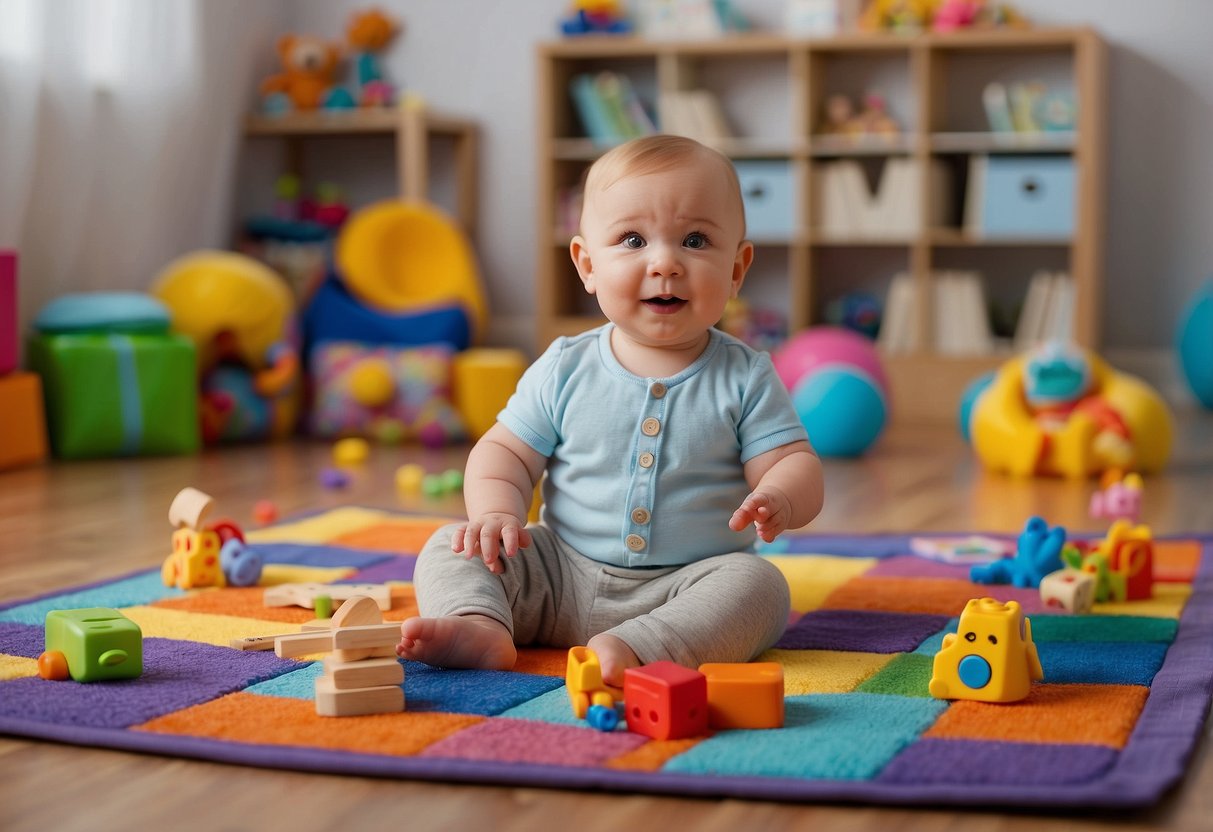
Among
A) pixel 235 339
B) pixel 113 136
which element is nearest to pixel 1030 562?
pixel 235 339

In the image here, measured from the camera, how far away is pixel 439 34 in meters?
4.27

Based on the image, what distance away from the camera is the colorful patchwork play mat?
0.94 metres

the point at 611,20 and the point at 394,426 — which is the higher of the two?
the point at 611,20

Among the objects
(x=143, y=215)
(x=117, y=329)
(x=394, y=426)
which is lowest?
(x=394, y=426)

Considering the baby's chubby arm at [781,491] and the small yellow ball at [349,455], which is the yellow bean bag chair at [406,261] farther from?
the baby's chubby arm at [781,491]

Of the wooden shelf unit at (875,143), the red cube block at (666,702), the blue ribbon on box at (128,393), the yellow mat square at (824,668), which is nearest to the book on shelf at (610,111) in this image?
the wooden shelf unit at (875,143)

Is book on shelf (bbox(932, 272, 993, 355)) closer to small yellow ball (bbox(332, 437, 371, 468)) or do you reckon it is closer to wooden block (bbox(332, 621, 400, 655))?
small yellow ball (bbox(332, 437, 371, 468))

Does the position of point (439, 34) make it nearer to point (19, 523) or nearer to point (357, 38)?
point (357, 38)

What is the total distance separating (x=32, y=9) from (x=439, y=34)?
1.45 meters

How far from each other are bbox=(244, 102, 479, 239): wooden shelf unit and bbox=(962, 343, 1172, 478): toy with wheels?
174 centimetres

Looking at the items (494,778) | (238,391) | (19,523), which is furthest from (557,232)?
(494,778)

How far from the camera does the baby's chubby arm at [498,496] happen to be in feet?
4.01

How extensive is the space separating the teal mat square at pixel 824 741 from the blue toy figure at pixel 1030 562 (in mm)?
513

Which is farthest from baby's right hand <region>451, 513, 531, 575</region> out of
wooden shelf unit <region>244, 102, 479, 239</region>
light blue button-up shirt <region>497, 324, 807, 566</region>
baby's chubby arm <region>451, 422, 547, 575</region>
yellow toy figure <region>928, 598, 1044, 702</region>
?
wooden shelf unit <region>244, 102, 479, 239</region>
